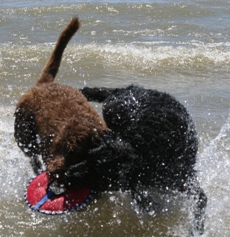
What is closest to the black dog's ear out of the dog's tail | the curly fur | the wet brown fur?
the curly fur

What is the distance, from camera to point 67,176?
14.2 ft

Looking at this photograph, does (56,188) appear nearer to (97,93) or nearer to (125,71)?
(97,93)

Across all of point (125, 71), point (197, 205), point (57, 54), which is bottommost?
point (125, 71)

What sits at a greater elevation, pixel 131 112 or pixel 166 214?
pixel 131 112

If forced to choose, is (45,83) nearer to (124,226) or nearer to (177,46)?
(124,226)

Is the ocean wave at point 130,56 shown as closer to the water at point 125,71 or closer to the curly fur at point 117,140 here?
the water at point 125,71

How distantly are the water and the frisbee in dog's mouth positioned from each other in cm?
25

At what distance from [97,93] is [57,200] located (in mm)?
1434

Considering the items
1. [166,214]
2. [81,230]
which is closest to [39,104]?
[81,230]

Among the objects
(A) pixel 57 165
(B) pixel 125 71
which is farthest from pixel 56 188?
(B) pixel 125 71

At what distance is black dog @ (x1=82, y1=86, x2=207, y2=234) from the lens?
4359mm

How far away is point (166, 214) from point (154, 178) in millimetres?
628

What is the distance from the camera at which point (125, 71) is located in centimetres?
944

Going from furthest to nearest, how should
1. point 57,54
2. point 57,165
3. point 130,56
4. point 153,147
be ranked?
point 130,56 < point 57,54 < point 153,147 < point 57,165
